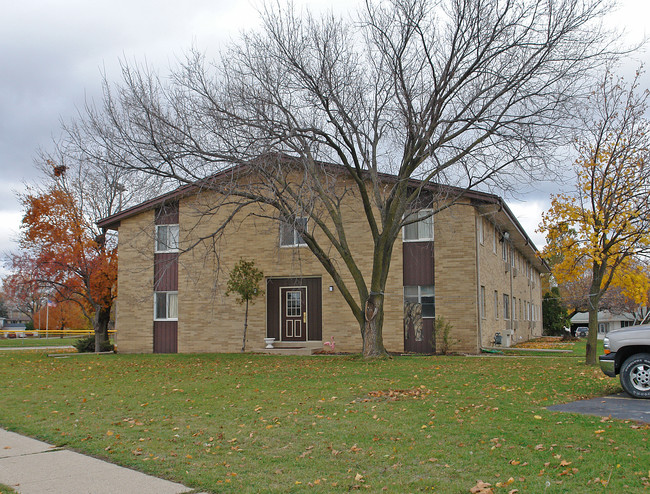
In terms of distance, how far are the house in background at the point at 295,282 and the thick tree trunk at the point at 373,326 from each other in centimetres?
410

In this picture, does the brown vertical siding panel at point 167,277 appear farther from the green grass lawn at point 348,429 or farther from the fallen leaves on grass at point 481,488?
the fallen leaves on grass at point 481,488

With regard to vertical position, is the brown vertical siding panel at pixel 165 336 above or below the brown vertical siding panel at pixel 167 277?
below

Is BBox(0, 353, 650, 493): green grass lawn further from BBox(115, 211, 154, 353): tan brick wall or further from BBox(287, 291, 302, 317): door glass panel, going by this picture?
BBox(115, 211, 154, 353): tan brick wall

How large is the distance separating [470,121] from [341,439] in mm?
11859

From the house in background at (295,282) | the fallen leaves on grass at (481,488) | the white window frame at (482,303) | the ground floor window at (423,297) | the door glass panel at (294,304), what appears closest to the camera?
the fallen leaves on grass at (481,488)

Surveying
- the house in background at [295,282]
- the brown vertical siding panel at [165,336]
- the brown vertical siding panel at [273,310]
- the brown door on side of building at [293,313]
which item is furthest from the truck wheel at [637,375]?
the brown vertical siding panel at [165,336]

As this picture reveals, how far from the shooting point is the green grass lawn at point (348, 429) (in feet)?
19.7

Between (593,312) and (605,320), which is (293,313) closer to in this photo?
(593,312)

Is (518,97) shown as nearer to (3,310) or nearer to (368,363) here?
(368,363)

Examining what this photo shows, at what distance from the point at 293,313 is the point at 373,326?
6.87m

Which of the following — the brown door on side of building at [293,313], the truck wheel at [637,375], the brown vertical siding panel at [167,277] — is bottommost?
the truck wheel at [637,375]

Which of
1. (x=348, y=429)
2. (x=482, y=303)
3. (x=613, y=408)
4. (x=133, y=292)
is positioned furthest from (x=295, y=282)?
(x=348, y=429)

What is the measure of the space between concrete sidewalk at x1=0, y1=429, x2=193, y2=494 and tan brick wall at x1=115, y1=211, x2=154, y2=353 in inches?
756

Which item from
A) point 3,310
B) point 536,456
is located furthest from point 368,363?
point 3,310
